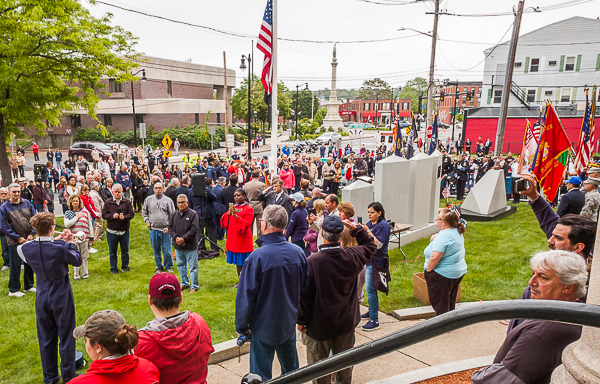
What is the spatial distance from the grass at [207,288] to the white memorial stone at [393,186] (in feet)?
3.21

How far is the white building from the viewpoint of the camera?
43.2m

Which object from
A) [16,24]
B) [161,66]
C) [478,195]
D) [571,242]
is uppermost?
[161,66]

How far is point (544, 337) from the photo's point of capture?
90.6 inches

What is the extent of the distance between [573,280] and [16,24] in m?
13.4

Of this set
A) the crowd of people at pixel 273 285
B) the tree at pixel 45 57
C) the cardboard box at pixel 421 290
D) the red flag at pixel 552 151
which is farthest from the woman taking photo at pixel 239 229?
the tree at pixel 45 57

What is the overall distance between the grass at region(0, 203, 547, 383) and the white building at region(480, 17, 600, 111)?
3933 cm

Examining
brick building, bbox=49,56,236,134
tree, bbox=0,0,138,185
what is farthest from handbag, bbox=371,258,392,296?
brick building, bbox=49,56,236,134

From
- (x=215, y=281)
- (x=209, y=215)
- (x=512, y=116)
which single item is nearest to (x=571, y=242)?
(x=215, y=281)

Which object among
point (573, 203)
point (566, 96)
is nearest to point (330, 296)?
point (573, 203)

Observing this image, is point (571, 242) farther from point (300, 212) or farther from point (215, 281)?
point (215, 281)

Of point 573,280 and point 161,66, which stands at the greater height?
point 161,66

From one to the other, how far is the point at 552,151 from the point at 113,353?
847 centimetres

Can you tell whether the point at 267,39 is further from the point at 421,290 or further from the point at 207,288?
the point at 421,290

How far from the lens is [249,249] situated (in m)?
7.42
